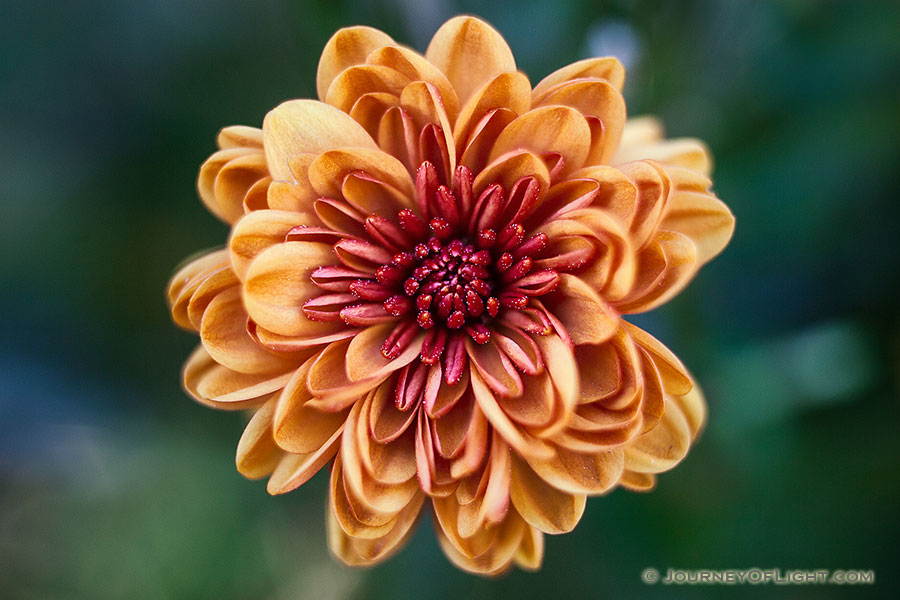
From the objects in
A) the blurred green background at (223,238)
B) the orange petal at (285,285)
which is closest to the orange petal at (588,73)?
the orange petal at (285,285)

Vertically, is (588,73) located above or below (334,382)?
above

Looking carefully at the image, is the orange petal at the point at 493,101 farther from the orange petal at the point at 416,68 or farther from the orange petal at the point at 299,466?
the orange petal at the point at 299,466

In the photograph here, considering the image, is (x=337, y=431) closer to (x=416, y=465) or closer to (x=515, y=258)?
(x=416, y=465)

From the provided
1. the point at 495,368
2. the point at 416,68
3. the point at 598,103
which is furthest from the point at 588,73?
the point at 495,368

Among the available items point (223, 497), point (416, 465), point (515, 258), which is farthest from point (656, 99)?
point (223, 497)

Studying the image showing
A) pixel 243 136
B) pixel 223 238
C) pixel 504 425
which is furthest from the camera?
pixel 223 238

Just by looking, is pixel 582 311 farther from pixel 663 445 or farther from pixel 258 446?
pixel 258 446
